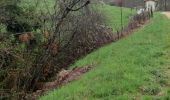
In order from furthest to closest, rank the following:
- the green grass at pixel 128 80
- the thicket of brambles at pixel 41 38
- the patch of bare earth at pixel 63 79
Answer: the patch of bare earth at pixel 63 79
the thicket of brambles at pixel 41 38
the green grass at pixel 128 80

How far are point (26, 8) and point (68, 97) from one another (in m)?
10.2

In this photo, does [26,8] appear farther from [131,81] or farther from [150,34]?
[131,81]

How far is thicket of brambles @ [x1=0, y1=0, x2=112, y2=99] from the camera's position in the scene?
1591 cm

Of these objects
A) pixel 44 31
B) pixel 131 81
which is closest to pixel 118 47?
pixel 44 31

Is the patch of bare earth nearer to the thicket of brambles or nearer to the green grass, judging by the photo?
the thicket of brambles

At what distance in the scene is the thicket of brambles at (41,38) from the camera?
52.2 ft

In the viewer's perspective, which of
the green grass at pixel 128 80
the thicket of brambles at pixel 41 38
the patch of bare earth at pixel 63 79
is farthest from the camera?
the patch of bare earth at pixel 63 79

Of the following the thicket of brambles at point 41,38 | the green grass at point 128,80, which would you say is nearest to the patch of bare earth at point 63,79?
the thicket of brambles at point 41,38

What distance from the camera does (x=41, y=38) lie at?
2016cm

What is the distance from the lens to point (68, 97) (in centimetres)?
1267

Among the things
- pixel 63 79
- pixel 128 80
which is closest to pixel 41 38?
pixel 63 79

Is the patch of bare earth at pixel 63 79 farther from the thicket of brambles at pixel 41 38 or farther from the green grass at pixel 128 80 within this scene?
the green grass at pixel 128 80

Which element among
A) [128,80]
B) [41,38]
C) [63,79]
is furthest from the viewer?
[41,38]

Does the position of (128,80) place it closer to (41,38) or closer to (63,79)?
(63,79)
